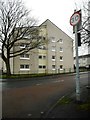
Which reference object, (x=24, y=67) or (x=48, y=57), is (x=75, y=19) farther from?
(x=48, y=57)

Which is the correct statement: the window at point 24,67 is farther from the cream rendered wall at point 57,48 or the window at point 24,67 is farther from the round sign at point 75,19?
the round sign at point 75,19

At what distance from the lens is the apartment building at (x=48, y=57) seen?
4859 centimetres

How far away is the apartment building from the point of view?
48594mm

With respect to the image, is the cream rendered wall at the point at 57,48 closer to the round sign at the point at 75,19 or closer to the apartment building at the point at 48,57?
the apartment building at the point at 48,57

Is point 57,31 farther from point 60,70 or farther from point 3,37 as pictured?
point 3,37

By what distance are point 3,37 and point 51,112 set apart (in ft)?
99.8

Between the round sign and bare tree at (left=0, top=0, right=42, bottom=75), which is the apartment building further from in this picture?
the round sign

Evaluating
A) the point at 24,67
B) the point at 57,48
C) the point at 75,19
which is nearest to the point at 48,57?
the point at 57,48

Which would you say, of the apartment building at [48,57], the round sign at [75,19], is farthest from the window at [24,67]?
the round sign at [75,19]

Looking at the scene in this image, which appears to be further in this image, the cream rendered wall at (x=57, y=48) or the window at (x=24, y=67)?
the cream rendered wall at (x=57, y=48)

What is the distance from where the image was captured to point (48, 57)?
5403 centimetres

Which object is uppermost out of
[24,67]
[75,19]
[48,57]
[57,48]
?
[57,48]

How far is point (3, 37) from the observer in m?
37.0

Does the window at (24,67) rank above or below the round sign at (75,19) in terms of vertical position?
below
